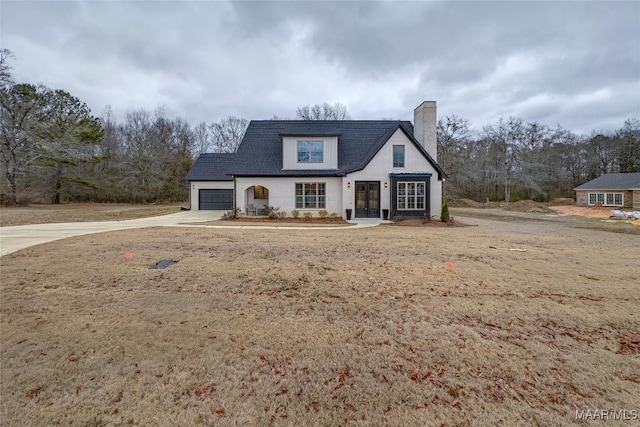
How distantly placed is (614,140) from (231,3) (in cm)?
4983

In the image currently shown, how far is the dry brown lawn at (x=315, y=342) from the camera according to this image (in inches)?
94.2

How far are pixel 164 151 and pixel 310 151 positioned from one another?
2490 centimetres

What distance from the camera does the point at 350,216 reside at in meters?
17.5

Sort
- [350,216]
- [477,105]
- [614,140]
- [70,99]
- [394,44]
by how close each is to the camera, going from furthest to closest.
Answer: [477,105] < [614,140] < [70,99] < [394,44] < [350,216]

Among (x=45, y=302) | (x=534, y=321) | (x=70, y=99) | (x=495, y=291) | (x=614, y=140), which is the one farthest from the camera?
(x=614, y=140)

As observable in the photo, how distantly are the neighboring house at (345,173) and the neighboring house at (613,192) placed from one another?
2476 cm

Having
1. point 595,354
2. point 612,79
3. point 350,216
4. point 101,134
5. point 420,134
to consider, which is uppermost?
point 612,79

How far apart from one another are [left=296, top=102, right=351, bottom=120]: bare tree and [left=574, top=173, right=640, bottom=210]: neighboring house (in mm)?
29064

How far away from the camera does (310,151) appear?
735 inches

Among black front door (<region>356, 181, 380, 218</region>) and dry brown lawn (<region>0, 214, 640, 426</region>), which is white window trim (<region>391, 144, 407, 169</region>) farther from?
dry brown lawn (<region>0, 214, 640, 426</region>)

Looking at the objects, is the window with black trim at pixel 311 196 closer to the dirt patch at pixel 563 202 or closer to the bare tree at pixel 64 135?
the bare tree at pixel 64 135

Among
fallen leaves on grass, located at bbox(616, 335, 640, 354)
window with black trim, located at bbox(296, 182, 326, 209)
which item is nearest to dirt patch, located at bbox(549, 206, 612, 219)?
window with black trim, located at bbox(296, 182, 326, 209)

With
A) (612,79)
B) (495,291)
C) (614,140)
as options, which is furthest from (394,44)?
(614,140)

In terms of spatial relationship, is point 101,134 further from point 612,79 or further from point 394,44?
point 612,79
